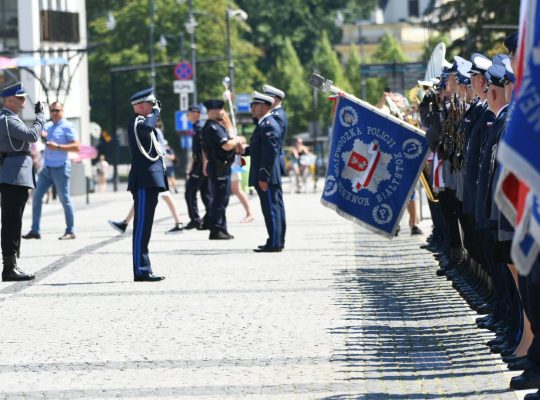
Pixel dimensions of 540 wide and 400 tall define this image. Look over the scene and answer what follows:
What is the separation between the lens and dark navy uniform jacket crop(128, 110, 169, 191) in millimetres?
14891

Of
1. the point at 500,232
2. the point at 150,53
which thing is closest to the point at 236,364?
the point at 500,232

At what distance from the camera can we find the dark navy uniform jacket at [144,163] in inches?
586

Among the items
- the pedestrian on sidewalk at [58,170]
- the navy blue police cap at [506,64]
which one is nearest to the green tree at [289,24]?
the pedestrian on sidewalk at [58,170]

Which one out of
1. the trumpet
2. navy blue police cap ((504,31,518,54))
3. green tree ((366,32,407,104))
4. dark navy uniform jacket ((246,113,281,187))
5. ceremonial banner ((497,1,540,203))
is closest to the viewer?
ceremonial banner ((497,1,540,203))

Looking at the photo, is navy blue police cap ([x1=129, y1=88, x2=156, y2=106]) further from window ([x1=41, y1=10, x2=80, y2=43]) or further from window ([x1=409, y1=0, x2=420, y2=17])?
window ([x1=409, y1=0, x2=420, y2=17])

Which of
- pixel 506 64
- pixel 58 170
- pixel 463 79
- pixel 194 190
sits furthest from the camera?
pixel 194 190

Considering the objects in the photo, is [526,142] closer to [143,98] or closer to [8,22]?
[143,98]

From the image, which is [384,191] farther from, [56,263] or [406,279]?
[56,263]

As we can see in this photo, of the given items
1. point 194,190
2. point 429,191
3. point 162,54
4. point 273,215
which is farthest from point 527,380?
point 162,54

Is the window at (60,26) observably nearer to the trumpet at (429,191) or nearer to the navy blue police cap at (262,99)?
the navy blue police cap at (262,99)

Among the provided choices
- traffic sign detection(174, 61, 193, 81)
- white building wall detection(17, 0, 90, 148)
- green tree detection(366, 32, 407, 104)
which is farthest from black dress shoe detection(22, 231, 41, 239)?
green tree detection(366, 32, 407, 104)

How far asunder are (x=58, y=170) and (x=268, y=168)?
4.16 m

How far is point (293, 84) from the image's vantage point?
100 meters

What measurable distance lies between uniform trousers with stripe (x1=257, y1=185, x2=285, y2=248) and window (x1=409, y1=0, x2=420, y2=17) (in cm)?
12838
